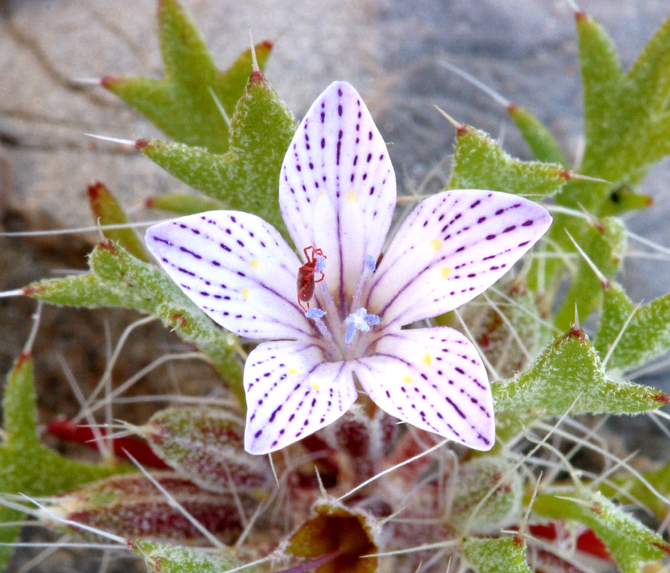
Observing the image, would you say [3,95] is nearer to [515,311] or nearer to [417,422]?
[515,311]

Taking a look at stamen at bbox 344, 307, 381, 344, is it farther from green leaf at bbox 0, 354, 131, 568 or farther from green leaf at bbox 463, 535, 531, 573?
green leaf at bbox 0, 354, 131, 568

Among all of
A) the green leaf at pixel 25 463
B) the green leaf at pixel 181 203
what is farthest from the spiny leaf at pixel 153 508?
the green leaf at pixel 181 203

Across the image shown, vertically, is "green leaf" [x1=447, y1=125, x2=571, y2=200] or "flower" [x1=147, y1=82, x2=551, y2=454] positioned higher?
"green leaf" [x1=447, y1=125, x2=571, y2=200]

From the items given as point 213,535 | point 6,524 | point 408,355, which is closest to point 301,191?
point 408,355

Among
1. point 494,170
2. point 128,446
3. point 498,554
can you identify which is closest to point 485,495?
point 498,554

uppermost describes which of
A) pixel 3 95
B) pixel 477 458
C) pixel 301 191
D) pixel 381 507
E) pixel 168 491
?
pixel 301 191

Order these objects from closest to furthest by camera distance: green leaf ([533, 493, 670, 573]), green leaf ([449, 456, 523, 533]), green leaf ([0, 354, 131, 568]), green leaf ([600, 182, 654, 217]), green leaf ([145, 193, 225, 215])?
green leaf ([533, 493, 670, 573]) → green leaf ([449, 456, 523, 533]) → green leaf ([0, 354, 131, 568]) → green leaf ([145, 193, 225, 215]) → green leaf ([600, 182, 654, 217])

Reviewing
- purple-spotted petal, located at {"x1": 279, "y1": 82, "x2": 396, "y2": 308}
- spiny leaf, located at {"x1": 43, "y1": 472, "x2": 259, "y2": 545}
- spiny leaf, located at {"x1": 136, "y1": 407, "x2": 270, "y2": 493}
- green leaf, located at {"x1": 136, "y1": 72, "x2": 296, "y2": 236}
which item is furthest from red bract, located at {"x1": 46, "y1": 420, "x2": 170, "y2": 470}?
purple-spotted petal, located at {"x1": 279, "y1": 82, "x2": 396, "y2": 308}
